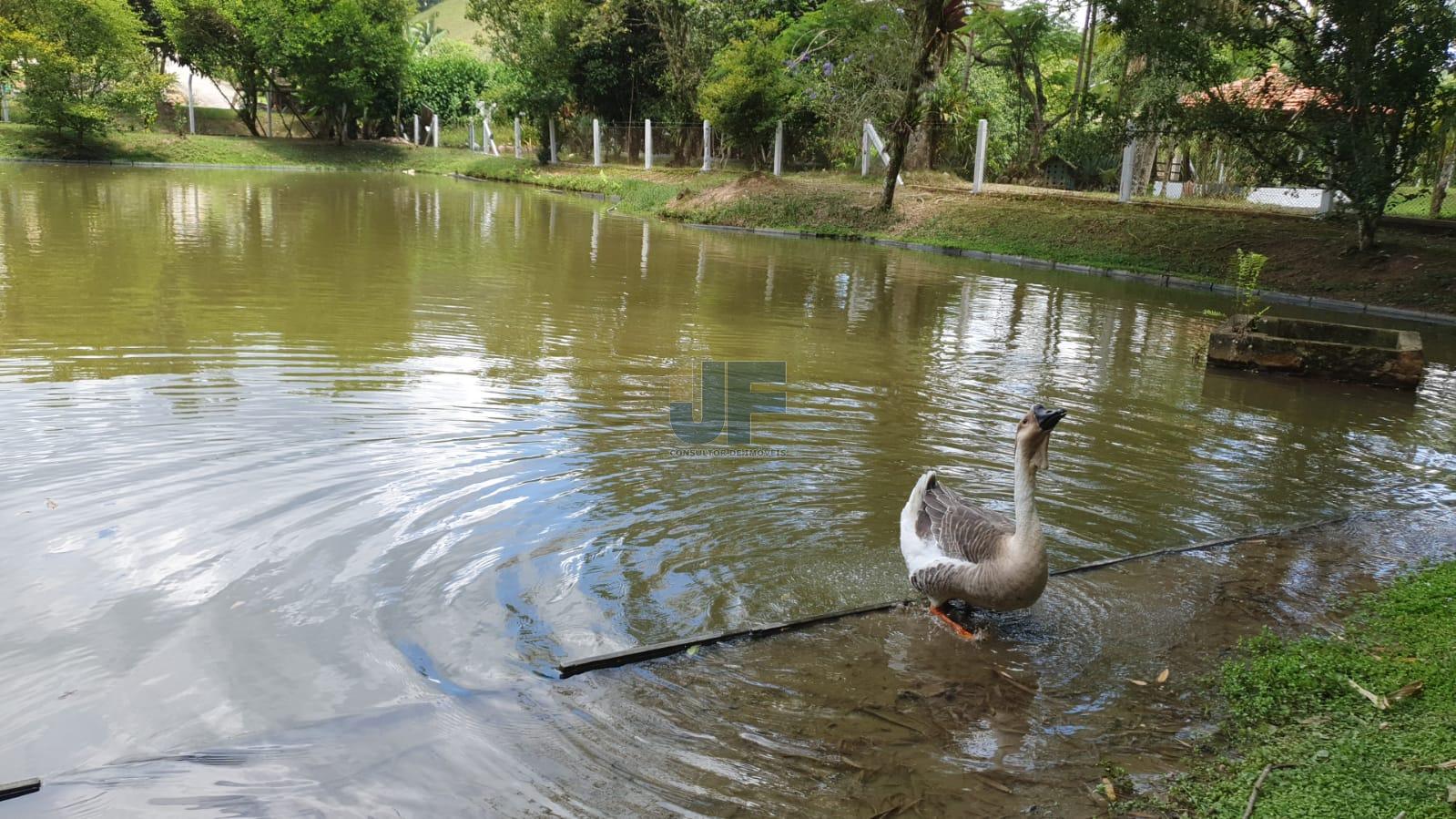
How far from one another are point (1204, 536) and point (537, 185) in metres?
38.6

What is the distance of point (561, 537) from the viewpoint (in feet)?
18.6

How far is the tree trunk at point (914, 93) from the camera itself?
23.5 metres

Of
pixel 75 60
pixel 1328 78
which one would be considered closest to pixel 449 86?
pixel 75 60

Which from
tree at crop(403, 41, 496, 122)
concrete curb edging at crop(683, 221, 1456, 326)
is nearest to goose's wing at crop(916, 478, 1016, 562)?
concrete curb edging at crop(683, 221, 1456, 326)

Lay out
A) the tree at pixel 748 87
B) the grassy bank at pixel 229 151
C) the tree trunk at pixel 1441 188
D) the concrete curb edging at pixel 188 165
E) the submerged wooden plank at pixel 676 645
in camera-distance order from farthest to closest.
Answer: the grassy bank at pixel 229 151 → the concrete curb edging at pixel 188 165 → the tree at pixel 748 87 → the tree trunk at pixel 1441 188 → the submerged wooden plank at pixel 676 645

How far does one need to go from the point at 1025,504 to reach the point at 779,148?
2960 cm

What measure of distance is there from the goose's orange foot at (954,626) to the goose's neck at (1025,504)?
593 mm

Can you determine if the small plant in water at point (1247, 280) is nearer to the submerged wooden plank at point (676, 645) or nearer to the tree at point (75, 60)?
the submerged wooden plank at point (676, 645)

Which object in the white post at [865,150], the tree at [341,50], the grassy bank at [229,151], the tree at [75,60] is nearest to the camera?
the white post at [865,150]

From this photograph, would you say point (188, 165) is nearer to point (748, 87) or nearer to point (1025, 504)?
point (748, 87)

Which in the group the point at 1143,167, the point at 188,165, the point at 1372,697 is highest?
the point at 1143,167

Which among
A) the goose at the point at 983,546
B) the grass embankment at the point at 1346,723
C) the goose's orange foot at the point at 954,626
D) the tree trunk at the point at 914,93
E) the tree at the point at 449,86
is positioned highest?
the tree at the point at 449,86

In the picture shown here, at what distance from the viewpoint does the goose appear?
4.45 m

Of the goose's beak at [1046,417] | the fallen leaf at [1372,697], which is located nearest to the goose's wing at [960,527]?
the goose's beak at [1046,417]
